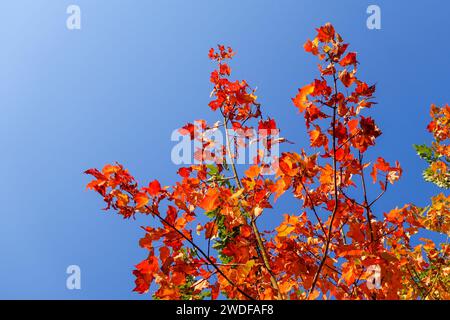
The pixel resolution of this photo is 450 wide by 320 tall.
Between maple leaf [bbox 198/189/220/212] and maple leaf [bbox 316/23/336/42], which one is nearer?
maple leaf [bbox 316/23/336/42]

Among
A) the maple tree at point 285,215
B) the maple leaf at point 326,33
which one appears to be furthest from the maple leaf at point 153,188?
the maple leaf at point 326,33

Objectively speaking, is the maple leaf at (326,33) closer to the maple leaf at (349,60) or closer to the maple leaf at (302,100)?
the maple leaf at (349,60)

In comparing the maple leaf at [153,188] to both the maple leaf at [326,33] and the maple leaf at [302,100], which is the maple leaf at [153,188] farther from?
the maple leaf at [326,33]

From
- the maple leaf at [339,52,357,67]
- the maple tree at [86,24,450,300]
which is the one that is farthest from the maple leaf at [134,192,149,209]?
the maple leaf at [339,52,357,67]

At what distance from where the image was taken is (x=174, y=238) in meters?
2.19

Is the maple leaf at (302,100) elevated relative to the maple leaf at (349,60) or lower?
lower

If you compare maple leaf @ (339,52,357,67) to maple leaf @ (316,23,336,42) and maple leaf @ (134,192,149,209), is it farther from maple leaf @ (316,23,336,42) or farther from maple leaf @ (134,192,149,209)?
maple leaf @ (134,192,149,209)

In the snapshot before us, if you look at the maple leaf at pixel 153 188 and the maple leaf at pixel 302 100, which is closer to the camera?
the maple leaf at pixel 302 100

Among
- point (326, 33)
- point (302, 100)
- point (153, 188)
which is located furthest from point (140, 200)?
point (326, 33)

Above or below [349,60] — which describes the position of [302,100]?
below

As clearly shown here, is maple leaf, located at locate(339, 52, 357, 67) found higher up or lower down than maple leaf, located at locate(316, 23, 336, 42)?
lower down

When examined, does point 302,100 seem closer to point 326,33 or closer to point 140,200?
point 326,33

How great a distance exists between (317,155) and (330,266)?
3.29 feet
